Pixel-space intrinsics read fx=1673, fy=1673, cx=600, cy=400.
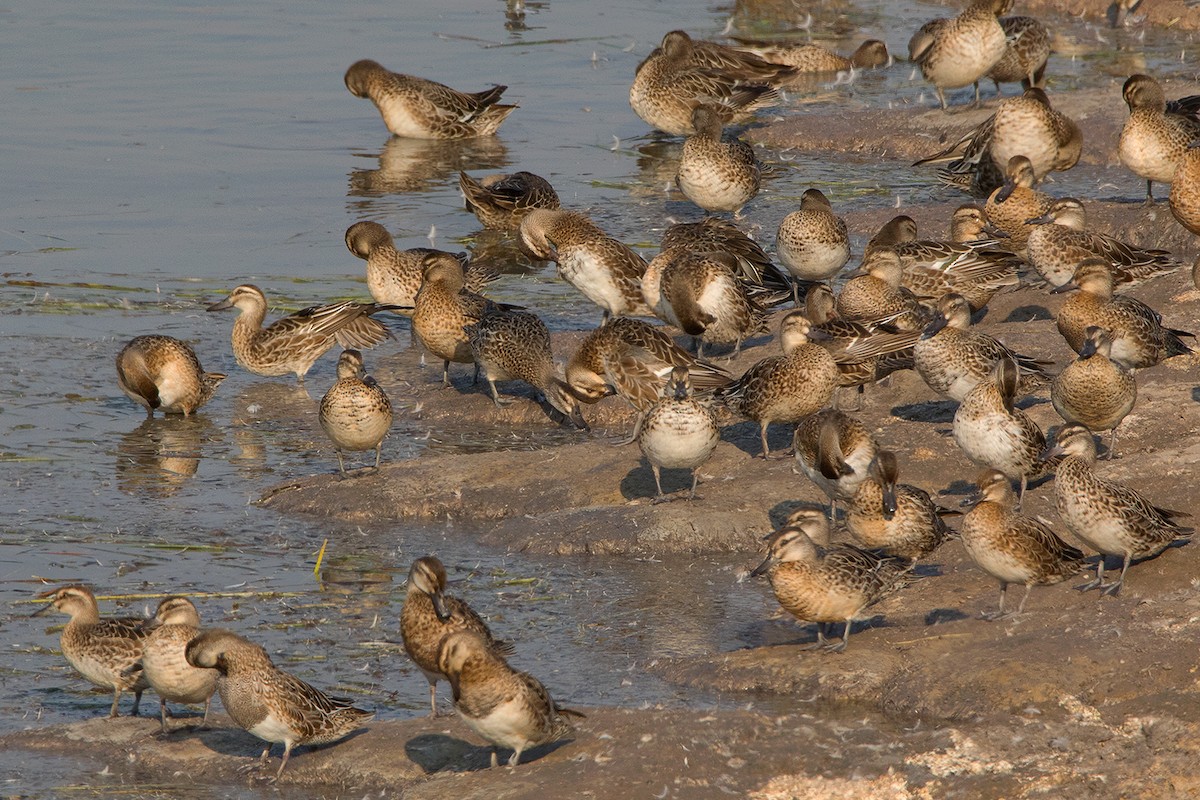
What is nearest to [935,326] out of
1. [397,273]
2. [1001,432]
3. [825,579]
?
[1001,432]

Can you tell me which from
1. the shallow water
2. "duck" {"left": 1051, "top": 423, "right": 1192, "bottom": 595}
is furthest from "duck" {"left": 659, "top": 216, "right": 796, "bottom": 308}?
"duck" {"left": 1051, "top": 423, "right": 1192, "bottom": 595}

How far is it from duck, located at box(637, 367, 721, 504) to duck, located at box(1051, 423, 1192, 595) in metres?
2.13

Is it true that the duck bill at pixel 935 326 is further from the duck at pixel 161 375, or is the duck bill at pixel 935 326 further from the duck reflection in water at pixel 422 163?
the duck reflection in water at pixel 422 163

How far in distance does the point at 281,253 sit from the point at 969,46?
8033 millimetres

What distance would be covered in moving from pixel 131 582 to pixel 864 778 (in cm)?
463

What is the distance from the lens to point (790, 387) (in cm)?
1048

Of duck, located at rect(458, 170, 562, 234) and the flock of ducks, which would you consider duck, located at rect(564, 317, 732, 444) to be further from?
duck, located at rect(458, 170, 562, 234)

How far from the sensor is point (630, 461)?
34.7 ft

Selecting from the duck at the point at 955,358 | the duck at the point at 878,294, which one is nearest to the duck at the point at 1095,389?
the duck at the point at 955,358

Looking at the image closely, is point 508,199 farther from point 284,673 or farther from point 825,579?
point 284,673

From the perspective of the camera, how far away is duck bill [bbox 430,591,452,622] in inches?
293

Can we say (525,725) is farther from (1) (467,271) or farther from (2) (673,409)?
(1) (467,271)

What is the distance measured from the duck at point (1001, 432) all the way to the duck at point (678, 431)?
1.45 metres

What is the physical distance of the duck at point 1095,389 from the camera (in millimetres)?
9664
